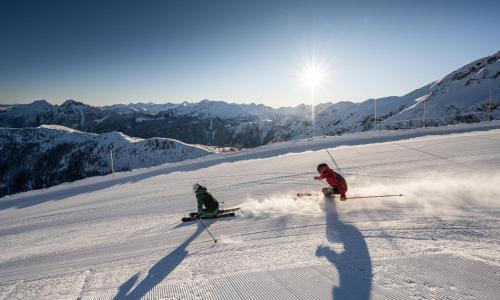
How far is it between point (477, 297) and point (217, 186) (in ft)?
32.3

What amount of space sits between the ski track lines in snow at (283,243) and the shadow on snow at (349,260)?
0.02 metres

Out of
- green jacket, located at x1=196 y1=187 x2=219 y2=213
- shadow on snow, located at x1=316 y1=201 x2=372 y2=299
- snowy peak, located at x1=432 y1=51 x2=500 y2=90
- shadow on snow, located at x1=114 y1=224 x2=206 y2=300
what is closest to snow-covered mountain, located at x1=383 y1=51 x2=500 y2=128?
snowy peak, located at x1=432 y1=51 x2=500 y2=90

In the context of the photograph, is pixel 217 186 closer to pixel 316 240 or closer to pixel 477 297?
pixel 316 240

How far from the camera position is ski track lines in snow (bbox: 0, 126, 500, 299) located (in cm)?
446

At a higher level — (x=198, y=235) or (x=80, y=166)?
(x=198, y=235)

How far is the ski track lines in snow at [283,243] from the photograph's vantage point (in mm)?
4457

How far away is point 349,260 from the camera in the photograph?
197 inches

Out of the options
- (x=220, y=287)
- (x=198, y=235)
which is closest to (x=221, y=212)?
(x=198, y=235)

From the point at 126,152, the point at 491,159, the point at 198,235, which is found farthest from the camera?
the point at 126,152

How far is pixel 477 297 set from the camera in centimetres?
372

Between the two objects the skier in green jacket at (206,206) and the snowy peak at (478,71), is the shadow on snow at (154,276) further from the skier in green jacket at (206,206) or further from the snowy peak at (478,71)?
the snowy peak at (478,71)

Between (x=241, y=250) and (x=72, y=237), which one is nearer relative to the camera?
(x=241, y=250)

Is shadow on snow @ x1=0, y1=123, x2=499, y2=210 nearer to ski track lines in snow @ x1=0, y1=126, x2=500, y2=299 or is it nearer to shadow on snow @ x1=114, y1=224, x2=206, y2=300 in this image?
ski track lines in snow @ x1=0, y1=126, x2=500, y2=299

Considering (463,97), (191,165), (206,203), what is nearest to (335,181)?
(206,203)
